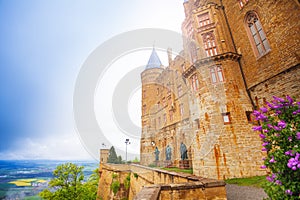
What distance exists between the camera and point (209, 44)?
45.1 feet

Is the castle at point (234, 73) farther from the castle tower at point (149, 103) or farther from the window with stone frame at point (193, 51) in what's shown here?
the castle tower at point (149, 103)

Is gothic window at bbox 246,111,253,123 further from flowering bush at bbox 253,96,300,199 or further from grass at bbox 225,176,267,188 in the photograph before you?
flowering bush at bbox 253,96,300,199

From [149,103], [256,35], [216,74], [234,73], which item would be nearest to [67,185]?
[149,103]

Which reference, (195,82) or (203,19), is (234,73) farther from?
(203,19)

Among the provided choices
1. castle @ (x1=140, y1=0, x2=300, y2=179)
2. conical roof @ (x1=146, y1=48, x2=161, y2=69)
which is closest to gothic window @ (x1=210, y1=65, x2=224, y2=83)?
castle @ (x1=140, y1=0, x2=300, y2=179)

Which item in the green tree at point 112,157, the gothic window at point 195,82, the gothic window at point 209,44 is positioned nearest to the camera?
the gothic window at point 195,82

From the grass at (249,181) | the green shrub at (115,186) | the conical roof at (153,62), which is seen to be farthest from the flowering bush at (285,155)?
the conical roof at (153,62)

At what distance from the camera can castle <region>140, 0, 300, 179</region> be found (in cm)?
984

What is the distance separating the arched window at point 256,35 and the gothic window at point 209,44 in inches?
109

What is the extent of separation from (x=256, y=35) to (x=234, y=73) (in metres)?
3.42

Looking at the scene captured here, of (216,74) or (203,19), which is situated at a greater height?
(203,19)

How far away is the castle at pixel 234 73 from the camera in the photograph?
984 cm

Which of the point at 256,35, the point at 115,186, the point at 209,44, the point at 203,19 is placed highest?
the point at 203,19

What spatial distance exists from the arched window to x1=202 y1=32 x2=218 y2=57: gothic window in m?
2.77
